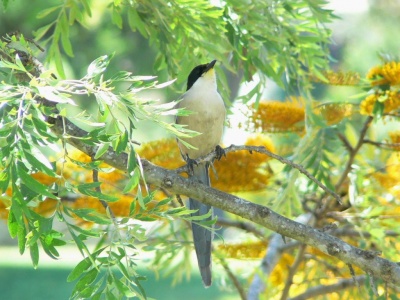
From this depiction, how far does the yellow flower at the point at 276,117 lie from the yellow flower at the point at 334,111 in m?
0.10

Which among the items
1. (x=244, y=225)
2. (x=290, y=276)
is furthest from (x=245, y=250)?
(x=290, y=276)

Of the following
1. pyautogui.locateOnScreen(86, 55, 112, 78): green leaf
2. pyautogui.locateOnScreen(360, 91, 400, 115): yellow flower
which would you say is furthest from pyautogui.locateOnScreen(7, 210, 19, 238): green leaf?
pyautogui.locateOnScreen(360, 91, 400, 115): yellow flower

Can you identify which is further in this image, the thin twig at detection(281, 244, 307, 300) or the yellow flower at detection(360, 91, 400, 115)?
the thin twig at detection(281, 244, 307, 300)

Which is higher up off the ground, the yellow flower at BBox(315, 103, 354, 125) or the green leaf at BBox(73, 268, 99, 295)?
the green leaf at BBox(73, 268, 99, 295)

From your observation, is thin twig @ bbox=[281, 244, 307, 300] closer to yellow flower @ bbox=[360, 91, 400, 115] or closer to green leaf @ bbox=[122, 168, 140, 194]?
yellow flower @ bbox=[360, 91, 400, 115]

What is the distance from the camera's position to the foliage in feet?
4.52

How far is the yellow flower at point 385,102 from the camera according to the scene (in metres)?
2.59

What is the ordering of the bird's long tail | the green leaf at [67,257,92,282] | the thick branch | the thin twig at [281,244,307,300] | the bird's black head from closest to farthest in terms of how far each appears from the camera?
the green leaf at [67,257,92,282], the thick branch, the bird's long tail, the bird's black head, the thin twig at [281,244,307,300]

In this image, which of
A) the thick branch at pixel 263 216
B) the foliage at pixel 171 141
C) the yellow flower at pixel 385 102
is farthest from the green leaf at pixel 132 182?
the yellow flower at pixel 385 102

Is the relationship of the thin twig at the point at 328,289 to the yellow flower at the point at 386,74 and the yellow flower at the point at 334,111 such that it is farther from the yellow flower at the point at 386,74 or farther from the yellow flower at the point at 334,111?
the yellow flower at the point at 386,74

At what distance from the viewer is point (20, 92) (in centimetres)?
131

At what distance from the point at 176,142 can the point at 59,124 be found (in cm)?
96

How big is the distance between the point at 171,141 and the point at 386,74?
0.76 m

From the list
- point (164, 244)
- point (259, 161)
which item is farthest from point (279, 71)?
point (164, 244)
